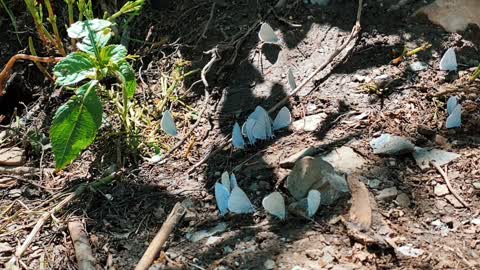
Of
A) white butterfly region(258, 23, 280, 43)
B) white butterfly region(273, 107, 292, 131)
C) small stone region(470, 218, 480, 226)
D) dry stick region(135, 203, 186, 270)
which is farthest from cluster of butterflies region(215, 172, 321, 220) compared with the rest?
white butterfly region(258, 23, 280, 43)

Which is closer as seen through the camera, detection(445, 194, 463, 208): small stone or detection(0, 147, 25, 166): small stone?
detection(445, 194, 463, 208): small stone

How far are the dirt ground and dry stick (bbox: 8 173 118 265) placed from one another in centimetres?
2

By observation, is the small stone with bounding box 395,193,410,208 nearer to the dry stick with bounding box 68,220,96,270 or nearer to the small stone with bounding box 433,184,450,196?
the small stone with bounding box 433,184,450,196

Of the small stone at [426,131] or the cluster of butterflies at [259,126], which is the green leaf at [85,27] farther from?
the small stone at [426,131]

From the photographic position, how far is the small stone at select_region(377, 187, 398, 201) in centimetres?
214

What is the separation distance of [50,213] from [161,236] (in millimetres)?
439

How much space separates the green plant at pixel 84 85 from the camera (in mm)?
2328

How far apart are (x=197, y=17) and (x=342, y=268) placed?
160 cm

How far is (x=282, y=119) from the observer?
→ 8.29ft

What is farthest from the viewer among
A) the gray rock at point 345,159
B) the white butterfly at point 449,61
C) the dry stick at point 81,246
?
the white butterfly at point 449,61

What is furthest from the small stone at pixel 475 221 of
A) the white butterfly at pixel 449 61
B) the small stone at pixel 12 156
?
the small stone at pixel 12 156

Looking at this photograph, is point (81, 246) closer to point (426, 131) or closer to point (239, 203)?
point (239, 203)

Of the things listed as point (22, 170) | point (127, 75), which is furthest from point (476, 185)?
point (22, 170)

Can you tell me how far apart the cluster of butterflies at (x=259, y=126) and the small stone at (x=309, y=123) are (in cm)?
4
